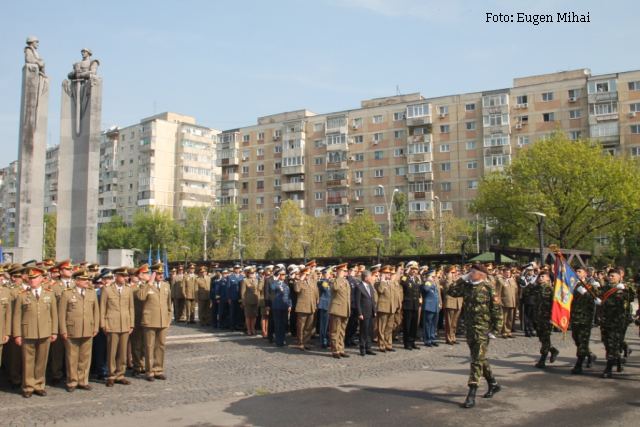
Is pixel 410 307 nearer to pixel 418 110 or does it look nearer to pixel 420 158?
pixel 420 158

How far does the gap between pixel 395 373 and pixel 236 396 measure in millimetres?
3114

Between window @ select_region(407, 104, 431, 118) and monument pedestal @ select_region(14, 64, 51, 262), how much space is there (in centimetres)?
4272

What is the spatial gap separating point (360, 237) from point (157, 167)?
3699cm

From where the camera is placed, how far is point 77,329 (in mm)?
8867

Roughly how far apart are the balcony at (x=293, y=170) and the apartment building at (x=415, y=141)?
0.12m

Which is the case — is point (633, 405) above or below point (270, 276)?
below

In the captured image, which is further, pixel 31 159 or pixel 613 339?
pixel 31 159

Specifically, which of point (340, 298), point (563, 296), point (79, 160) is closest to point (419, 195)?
point (79, 160)

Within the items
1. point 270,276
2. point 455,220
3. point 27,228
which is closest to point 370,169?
point 455,220

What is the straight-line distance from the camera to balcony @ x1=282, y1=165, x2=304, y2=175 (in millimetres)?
65500

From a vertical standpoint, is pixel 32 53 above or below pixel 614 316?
above

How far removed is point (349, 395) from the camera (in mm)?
8219

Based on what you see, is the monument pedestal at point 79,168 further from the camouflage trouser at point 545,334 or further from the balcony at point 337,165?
the balcony at point 337,165

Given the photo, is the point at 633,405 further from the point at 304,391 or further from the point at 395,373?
the point at 304,391
